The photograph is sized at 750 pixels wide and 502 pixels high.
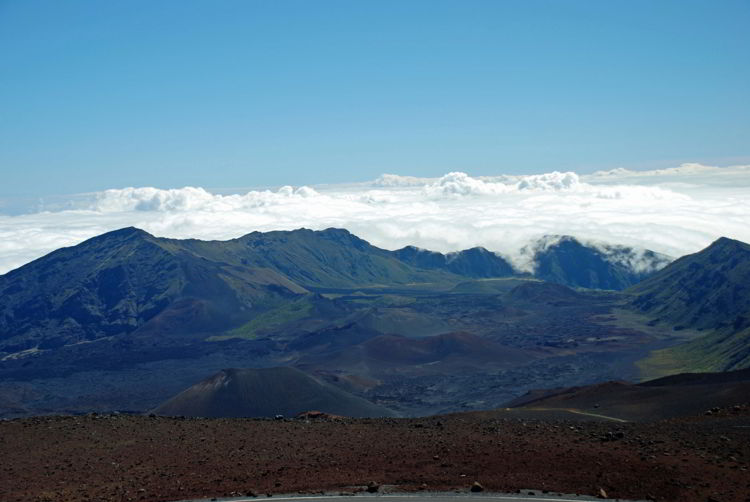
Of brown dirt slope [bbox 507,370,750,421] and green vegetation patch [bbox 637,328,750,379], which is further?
green vegetation patch [bbox 637,328,750,379]

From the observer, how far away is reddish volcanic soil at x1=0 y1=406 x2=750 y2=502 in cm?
2517

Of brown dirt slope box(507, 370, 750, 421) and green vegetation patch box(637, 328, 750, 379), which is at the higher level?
brown dirt slope box(507, 370, 750, 421)

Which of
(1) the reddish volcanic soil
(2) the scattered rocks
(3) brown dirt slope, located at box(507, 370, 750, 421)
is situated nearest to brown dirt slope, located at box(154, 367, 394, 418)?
(3) brown dirt slope, located at box(507, 370, 750, 421)

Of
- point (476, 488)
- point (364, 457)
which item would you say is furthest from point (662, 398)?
point (476, 488)

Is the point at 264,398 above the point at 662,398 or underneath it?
underneath

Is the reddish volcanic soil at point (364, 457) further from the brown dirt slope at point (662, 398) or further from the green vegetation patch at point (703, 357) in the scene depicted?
the green vegetation patch at point (703, 357)

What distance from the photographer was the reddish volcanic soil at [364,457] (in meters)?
25.2

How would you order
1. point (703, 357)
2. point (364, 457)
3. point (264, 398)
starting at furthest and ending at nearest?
point (703, 357) → point (264, 398) → point (364, 457)

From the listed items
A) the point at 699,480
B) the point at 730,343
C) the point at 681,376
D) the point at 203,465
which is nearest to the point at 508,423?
the point at 699,480

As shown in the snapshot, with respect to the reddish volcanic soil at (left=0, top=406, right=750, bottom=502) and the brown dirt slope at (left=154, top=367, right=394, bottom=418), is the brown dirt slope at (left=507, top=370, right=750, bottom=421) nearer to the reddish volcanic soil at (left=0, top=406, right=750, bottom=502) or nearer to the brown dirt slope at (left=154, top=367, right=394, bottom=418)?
the reddish volcanic soil at (left=0, top=406, right=750, bottom=502)

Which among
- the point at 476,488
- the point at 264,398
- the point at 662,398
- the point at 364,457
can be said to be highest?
the point at 476,488

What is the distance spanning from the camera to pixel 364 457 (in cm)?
2952

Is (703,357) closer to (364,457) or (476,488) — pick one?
(364,457)

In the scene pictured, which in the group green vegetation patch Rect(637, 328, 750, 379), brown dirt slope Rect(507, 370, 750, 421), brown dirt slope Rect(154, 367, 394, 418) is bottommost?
green vegetation patch Rect(637, 328, 750, 379)
